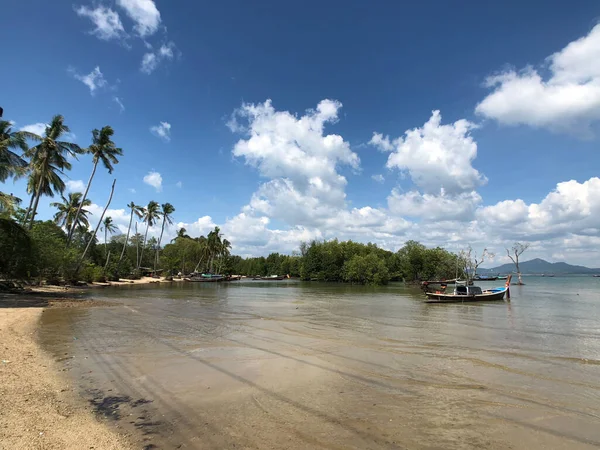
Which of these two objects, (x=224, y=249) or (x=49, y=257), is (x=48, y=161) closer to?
(x=49, y=257)

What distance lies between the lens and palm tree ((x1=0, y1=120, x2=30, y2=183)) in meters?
26.5

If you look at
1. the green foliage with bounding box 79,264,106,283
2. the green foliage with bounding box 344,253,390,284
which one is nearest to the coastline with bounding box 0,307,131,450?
the green foliage with bounding box 79,264,106,283

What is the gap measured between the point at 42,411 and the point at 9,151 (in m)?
30.9

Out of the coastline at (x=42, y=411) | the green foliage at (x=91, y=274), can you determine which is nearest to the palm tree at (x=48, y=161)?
the green foliage at (x=91, y=274)

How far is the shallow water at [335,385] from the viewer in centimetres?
605

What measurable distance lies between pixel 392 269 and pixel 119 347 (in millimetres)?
92892

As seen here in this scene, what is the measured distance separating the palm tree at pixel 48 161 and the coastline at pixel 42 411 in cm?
3184

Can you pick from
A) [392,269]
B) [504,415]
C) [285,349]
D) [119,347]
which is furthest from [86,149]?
[392,269]

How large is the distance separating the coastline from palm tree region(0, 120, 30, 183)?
72.8 feet

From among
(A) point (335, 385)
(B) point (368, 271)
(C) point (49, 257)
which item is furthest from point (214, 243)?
(A) point (335, 385)

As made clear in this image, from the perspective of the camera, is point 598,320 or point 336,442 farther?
point 598,320

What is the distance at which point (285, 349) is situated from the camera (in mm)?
12977

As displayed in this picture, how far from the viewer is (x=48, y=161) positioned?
36.4m

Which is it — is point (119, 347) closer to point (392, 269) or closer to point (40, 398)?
point (40, 398)
